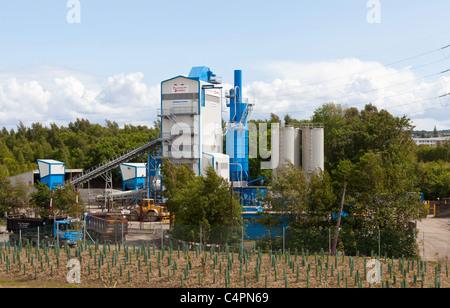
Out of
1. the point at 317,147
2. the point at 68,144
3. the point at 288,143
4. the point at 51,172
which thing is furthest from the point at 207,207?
the point at 68,144

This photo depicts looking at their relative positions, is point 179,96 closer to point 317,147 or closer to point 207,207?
point 317,147

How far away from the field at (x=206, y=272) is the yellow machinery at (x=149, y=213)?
76.8 ft

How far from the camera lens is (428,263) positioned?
90.6 ft

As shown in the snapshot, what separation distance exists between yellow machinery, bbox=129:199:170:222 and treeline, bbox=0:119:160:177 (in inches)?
1074

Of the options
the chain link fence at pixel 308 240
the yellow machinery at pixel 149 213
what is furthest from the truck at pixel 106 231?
the yellow machinery at pixel 149 213

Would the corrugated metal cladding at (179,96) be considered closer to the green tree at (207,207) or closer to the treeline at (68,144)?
the treeline at (68,144)

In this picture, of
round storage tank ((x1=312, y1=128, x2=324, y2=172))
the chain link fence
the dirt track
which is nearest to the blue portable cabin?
round storage tank ((x1=312, y1=128, x2=324, y2=172))

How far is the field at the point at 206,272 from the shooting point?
22.7 m

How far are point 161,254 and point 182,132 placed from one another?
112 ft

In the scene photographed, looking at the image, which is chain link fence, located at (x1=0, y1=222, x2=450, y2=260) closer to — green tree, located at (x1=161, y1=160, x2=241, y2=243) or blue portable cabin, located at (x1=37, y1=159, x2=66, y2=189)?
green tree, located at (x1=161, y1=160, x2=241, y2=243)

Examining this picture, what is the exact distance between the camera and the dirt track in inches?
1280

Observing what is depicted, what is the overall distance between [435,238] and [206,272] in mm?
23489
